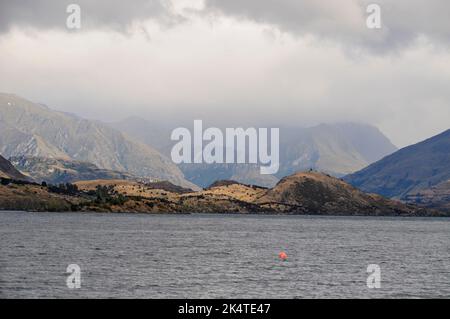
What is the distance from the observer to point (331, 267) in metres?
151

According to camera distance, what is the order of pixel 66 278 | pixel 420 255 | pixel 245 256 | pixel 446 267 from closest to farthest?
1. pixel 66 278
2. pixel 446 267
3. pixel 245 256
4. pixel 420 255

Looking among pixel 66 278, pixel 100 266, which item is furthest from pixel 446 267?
pixel 66 278
